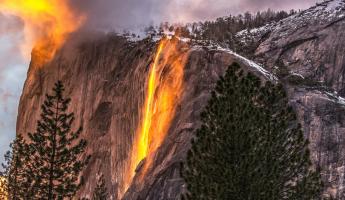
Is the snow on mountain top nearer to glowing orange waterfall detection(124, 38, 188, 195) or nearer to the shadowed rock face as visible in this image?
the shadowed rock face

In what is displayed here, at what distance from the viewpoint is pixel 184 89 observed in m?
67.6

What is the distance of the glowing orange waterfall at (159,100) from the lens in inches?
2606

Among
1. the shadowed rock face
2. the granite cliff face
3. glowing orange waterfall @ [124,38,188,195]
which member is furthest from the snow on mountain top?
glowing orange waterfall @ [124,38,188,195]

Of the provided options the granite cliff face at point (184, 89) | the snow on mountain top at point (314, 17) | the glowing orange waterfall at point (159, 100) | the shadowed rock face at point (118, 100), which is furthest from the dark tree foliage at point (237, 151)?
the snow on mountain top at point (314, 17)

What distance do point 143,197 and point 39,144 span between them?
63.1ft

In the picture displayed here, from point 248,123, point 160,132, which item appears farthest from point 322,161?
point 248,123

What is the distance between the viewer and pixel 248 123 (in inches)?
1088

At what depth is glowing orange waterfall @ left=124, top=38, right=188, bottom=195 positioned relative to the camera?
217 feet

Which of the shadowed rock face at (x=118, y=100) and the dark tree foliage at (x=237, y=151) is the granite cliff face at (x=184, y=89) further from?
the dark tree foliage at (x=237, y=151)

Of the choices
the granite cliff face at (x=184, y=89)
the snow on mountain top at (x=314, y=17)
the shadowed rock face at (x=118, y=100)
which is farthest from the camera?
the snow on mountain top at (x=314, y=17)

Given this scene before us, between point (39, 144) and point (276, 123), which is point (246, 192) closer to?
point (276, 123)

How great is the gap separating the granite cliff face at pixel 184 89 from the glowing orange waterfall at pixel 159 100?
0.72 m

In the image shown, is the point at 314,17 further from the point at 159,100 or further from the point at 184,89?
the point at 159,100

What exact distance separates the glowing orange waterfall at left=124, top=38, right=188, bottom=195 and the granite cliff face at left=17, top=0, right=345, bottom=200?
2.36 ft
